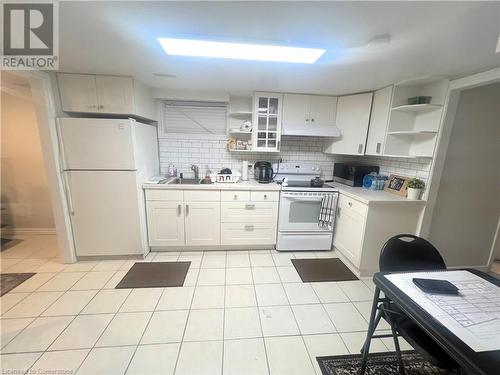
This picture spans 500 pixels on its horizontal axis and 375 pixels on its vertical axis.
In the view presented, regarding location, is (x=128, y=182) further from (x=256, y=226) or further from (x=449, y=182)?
(x=449, y=182)

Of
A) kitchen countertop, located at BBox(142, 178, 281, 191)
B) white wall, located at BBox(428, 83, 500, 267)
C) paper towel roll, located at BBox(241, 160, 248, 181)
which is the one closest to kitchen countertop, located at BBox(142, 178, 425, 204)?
kitchen countertop, located at BBox(142, 178, 281, 191)

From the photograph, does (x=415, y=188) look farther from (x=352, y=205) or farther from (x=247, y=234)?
(x=247, y=234)

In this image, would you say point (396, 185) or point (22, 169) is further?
point (22, 169)

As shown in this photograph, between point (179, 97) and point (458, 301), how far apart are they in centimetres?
338

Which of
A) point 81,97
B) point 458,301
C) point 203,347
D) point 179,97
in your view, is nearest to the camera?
point 458,301

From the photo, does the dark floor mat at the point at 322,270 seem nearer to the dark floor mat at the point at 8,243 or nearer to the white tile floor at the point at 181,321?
the white tile floor at the point at 181,321

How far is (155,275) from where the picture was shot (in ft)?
7.96

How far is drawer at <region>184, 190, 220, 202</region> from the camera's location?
2781 millimetres

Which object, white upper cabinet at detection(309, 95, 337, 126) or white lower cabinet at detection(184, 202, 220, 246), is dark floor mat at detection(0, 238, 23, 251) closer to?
white lower cabinet at detection(184, 202, 220, 246)

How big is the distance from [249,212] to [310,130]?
149 cm

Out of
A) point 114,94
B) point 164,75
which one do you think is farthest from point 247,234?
point 114,94

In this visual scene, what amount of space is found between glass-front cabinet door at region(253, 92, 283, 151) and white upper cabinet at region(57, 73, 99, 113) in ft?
6.42

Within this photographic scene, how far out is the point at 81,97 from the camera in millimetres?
2332

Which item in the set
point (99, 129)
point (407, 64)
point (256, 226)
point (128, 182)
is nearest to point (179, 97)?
point (99, 129)
